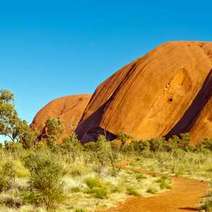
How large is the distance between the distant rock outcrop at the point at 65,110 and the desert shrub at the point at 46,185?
104 meters

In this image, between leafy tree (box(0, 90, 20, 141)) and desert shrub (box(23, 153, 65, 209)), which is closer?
desert shrub (box(23, 153, 65, 209))

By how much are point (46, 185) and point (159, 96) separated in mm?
71261

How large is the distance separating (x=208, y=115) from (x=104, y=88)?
3794 centimetres

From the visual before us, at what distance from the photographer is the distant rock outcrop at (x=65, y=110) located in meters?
124

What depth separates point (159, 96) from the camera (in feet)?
278

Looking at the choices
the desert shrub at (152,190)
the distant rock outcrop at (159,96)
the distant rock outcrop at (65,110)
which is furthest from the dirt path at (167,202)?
the distant rock outcrop at (65,110)

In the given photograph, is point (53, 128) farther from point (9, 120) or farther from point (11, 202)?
point (11, 202)

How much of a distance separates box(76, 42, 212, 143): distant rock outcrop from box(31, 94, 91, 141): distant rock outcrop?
28341mm

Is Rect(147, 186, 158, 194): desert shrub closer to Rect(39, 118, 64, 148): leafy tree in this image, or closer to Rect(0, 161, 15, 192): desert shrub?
Rect(0, 161, 15, 192): desert shrub

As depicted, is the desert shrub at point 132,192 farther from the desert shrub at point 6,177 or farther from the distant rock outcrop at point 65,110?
the distant rock outcrop at point 65,110

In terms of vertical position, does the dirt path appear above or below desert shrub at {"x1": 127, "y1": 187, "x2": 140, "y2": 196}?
below

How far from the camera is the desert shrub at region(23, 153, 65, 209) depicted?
573 inches

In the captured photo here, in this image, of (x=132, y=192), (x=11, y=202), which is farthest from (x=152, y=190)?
(x=11, y=202)

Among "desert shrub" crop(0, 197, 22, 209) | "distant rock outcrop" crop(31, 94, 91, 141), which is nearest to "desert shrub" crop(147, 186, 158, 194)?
"desert shrub" crop(0, 197, 22, 209)
